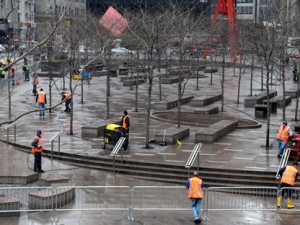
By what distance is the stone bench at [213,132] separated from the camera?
2802 centimetres

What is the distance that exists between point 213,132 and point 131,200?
10297 millimetres

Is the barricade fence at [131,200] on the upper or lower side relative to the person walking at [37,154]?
lower

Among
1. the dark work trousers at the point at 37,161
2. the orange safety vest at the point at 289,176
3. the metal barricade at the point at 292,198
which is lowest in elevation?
the metal barricade at the point at 292,198

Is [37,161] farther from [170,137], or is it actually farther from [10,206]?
[170,137]

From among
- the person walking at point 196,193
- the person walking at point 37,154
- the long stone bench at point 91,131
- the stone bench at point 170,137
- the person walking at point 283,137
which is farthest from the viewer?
the long stone bench at point 91,131

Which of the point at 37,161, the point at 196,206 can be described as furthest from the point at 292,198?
the point at 37,161

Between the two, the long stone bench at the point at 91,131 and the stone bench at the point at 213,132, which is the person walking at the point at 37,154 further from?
the stone bench at the point at 213,132

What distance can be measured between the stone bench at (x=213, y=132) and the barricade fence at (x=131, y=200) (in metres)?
7.78

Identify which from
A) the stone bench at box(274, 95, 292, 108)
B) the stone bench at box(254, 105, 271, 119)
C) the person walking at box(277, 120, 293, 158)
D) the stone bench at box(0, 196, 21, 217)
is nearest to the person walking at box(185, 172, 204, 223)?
the stone bench at box(0, 196, 21, 217)

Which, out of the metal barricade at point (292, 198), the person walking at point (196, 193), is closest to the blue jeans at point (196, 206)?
the person walking at point (196, 193)

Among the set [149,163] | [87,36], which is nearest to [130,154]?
[149,163]

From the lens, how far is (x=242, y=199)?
19.6m

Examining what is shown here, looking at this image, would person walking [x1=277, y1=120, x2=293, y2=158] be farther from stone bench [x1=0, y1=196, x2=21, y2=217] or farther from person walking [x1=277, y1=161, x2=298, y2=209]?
stone bench [x1=0, y1=196, x2=21, y2=217]

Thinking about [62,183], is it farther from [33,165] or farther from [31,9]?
[31,9]
